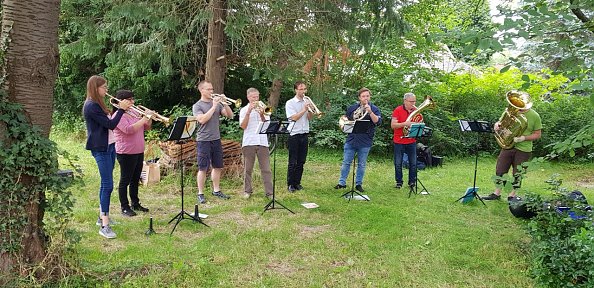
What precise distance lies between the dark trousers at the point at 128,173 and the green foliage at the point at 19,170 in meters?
2.11

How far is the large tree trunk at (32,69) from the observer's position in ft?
10.4

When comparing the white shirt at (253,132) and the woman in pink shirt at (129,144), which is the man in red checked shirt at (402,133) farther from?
the woman in pink shirt at (129,144)

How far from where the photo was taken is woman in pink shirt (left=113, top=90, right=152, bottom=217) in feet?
17.3

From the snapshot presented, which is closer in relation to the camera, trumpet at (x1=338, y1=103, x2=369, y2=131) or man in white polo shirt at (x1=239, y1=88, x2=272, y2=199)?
man in white polo shirt at (x1=239, y1=88, x2=272, y2=199)

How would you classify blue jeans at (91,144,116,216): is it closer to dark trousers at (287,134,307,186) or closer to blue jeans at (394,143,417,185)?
dark trousers at (287,134,307,186)

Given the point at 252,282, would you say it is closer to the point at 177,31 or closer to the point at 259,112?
the point at 259,112

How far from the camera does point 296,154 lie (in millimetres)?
7059

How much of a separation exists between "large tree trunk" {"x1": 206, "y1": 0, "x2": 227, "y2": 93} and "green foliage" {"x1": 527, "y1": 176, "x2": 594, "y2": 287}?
521 centimetres

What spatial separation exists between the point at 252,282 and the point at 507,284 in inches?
88.0

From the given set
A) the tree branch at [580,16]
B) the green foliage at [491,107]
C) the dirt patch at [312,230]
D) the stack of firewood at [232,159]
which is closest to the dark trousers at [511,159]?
the tree branch at [580,16]

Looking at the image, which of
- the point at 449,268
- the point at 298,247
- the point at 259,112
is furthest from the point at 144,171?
the point at 449,268

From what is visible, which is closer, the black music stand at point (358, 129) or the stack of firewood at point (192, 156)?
the black music stand at point (358, 129)

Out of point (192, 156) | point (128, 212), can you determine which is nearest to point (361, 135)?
point (192, 156)

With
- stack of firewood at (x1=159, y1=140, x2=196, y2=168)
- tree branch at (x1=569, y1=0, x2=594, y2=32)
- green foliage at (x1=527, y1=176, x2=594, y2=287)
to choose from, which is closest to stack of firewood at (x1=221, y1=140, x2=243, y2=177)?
stack of firewood at (x1=159, y1=140, x2=196, y2=168)
